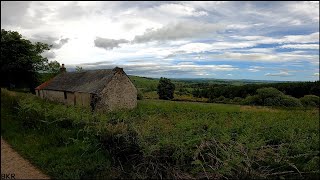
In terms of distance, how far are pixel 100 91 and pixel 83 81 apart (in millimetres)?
5773

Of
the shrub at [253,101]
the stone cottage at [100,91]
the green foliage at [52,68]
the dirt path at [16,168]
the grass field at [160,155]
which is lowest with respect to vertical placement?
the shrub at [253,101]

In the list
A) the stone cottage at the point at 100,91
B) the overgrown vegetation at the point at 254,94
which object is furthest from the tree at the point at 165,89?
the stone cottage at the point at 100,91

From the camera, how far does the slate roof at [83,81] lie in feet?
95.5

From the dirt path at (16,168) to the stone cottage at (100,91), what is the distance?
18126mm

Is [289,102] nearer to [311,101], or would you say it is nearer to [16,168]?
[311,101]

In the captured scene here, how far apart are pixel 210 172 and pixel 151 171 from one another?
1.55 meters

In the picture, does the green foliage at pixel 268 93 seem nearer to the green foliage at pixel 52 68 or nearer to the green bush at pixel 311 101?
the green bush at pixel 311 101

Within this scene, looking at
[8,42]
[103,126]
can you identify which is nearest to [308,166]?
[103,126]

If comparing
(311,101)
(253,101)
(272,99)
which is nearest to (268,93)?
(272,99)

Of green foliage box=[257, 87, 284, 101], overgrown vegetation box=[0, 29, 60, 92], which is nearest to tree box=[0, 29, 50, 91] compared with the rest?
overgrown vegetation box=[0, 29, 60, 92]

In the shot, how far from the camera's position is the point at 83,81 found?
3272 centimetres

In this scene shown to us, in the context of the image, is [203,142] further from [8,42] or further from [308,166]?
[8,42]

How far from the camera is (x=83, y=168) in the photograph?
8.43m

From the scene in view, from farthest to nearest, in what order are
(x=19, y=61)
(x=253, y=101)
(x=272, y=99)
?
(x=253, y=101)
(x=272, y=99)
(x=19, y=61)
